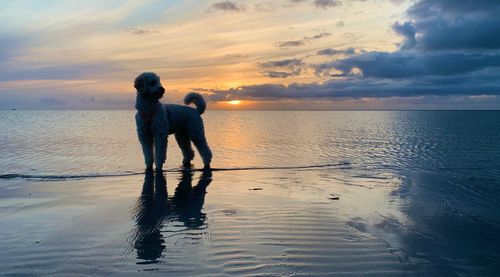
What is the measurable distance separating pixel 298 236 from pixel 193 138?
7.51m

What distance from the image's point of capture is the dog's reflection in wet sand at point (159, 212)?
499cm

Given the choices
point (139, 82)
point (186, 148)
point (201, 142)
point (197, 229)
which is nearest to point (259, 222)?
point (197, 229)

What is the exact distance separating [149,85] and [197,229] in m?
5.61

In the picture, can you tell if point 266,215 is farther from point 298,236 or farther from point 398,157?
point 398,157

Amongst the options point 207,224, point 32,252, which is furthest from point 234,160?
point 32,252

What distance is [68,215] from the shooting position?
21.1 ft

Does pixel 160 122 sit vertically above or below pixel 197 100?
below

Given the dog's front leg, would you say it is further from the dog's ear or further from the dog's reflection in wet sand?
the dog's ear

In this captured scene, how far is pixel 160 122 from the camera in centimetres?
1096

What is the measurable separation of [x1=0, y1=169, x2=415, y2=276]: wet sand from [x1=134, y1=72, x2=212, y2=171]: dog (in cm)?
199

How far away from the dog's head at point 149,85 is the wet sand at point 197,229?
2.42m

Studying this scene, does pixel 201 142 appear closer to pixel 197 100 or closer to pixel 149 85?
pixel 197 100

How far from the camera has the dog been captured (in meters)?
10.4

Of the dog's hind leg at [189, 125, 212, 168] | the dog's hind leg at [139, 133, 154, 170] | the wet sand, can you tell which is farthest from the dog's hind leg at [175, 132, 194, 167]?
the wet sand
